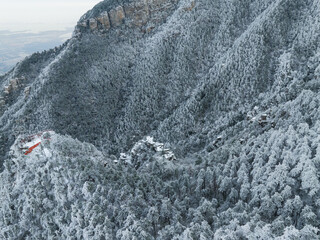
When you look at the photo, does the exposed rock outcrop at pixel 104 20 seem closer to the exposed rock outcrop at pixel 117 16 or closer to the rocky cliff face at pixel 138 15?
the rocky cliff face at pixel 138 15

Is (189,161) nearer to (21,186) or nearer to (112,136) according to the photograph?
(21,186)

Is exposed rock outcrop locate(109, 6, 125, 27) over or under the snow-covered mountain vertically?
over

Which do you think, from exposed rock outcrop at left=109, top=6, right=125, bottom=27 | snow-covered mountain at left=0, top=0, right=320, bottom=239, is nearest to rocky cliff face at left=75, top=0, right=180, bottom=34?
exposed rock outcrop at left=109, top=6, right=125, bottom=27

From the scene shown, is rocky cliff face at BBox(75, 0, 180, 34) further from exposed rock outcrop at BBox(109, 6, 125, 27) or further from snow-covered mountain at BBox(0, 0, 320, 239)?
snow-covered mountain at BBox(0, 0, 320, 239)

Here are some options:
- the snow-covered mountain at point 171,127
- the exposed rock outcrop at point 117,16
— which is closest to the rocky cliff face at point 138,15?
the exposed rock outcrop at point 117,16

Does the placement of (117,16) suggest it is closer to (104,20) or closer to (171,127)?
(104,20)

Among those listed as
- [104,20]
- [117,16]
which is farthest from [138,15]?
[104,20]

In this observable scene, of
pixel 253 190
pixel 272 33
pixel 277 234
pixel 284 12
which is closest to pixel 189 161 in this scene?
pixel 253 190

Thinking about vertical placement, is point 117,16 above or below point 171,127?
above
